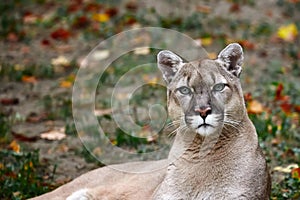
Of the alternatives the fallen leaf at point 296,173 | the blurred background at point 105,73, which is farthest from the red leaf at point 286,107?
the fallen leaf at point 296,173

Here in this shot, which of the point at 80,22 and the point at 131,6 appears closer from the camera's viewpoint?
the point at 80,22

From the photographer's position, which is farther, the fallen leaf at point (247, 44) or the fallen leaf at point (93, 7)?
the fallen leaf at point (93, 7)

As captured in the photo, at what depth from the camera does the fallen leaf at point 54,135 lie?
849 cm

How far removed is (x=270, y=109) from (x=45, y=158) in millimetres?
2808

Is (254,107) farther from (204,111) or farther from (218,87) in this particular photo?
(204,111)

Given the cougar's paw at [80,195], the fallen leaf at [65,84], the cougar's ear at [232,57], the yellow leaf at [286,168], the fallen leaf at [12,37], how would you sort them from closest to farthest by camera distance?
the cougar's ear at [232,57]
the cougar's paw at [80,195]
the yellow leaf at [286,168]
the fallen leaf at [65,84]
the fallen leaf at [12,37]

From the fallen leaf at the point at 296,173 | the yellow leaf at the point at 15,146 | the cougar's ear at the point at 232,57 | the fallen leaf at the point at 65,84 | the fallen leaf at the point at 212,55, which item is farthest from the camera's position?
the fallen leaf at the point at 212,55

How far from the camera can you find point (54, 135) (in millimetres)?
8523

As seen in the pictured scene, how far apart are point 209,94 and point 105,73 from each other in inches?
201

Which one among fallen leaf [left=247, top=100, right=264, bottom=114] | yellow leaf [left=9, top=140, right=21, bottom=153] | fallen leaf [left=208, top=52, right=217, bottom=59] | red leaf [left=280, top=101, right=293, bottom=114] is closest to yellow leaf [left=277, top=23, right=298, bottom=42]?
fallen leaf [left=208, top=52, right=217, bottom=59]

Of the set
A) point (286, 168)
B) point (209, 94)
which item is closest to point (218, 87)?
point (209, 94)

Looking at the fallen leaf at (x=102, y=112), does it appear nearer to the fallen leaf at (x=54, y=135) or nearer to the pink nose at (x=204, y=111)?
the fallen leaf at (x=54, y=135)

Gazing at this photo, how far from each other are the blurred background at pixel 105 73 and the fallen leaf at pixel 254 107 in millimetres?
21

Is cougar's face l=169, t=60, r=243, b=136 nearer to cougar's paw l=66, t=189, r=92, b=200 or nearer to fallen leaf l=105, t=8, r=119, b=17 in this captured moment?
cougar's paw l=66, t=189, r=92, b=200
